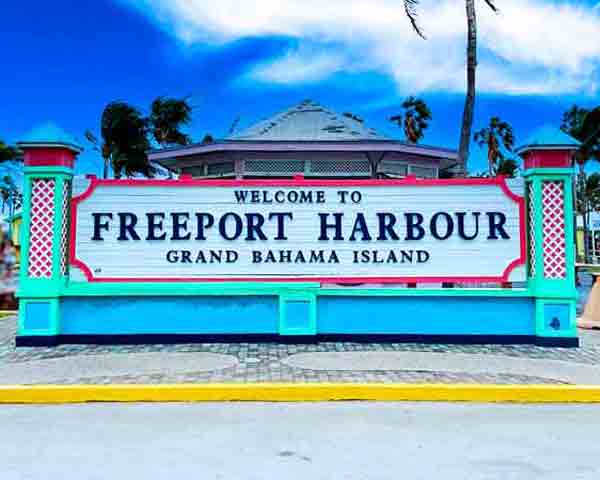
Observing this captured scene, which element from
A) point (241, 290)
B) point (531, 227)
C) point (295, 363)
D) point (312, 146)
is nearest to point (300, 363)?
point (295, 363)

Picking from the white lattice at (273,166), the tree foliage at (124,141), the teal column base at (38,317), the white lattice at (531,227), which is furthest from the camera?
the tree foliage at (124,141)

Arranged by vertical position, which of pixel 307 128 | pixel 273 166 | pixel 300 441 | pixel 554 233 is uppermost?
pixel 307 128

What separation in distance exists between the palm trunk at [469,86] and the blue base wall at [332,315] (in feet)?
22.8

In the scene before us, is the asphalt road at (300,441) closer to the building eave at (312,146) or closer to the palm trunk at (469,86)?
the building eave at (312,146)

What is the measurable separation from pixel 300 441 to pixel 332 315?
3860 millimetres

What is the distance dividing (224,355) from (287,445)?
316 centimetres

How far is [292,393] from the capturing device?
5.65 m

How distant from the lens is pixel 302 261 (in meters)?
8.23

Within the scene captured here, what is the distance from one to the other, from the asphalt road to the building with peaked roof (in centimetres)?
885

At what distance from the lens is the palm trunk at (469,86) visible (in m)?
13.4

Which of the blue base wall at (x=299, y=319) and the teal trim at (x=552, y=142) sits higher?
the teal trim at (x=552, y=142)

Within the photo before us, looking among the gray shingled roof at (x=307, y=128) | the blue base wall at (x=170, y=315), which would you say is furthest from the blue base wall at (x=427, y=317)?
the gray shingled roof at (x=307, y=128)

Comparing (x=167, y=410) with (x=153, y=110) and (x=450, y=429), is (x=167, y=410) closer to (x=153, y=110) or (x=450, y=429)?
(x=450, y=429)

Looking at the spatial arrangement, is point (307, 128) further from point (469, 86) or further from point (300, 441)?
point (300, 441)
